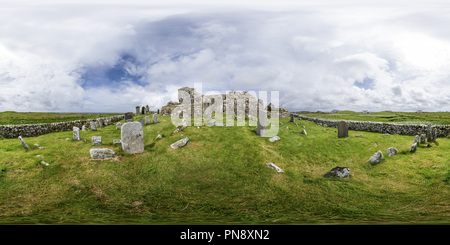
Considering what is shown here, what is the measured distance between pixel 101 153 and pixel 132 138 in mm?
1935

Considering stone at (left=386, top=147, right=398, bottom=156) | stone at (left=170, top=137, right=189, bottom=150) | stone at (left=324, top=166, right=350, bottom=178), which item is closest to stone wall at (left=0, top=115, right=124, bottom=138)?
stone at (left=170, top=137, right=189, bottom=150)

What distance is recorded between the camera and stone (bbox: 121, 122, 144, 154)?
12.2m

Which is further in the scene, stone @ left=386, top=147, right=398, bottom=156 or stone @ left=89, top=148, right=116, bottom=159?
stone @ left=386, top=147, right=398, bottom=156

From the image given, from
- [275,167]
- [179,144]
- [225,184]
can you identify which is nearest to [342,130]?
[275,167]

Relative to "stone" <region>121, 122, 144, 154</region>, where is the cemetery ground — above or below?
below

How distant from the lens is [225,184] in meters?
7.87

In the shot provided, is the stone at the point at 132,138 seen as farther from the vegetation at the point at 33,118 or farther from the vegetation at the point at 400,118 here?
the vegetation at the point at 400,118

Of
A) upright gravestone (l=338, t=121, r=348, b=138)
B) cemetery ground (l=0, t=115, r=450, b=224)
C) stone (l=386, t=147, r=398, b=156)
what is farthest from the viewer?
upright gravestone (l=338, t=121, r=348, b=138)

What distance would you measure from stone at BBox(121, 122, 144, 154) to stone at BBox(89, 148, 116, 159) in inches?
42.9

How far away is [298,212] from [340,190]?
391 centimetres

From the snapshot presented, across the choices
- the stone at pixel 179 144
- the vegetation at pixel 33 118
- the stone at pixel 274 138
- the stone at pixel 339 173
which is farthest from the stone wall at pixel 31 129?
the stone at pixel 339 173

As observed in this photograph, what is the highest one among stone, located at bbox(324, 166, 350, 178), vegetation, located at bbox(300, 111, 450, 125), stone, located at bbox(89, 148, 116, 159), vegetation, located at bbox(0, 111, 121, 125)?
vegetation, located at bbox(0, 111, 121, 125)

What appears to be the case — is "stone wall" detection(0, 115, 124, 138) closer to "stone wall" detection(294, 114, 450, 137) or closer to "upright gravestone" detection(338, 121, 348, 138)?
"upright gravestone" detection(338, 121, 348, 138)

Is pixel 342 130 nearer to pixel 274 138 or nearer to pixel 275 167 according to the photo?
pixel 274 138
